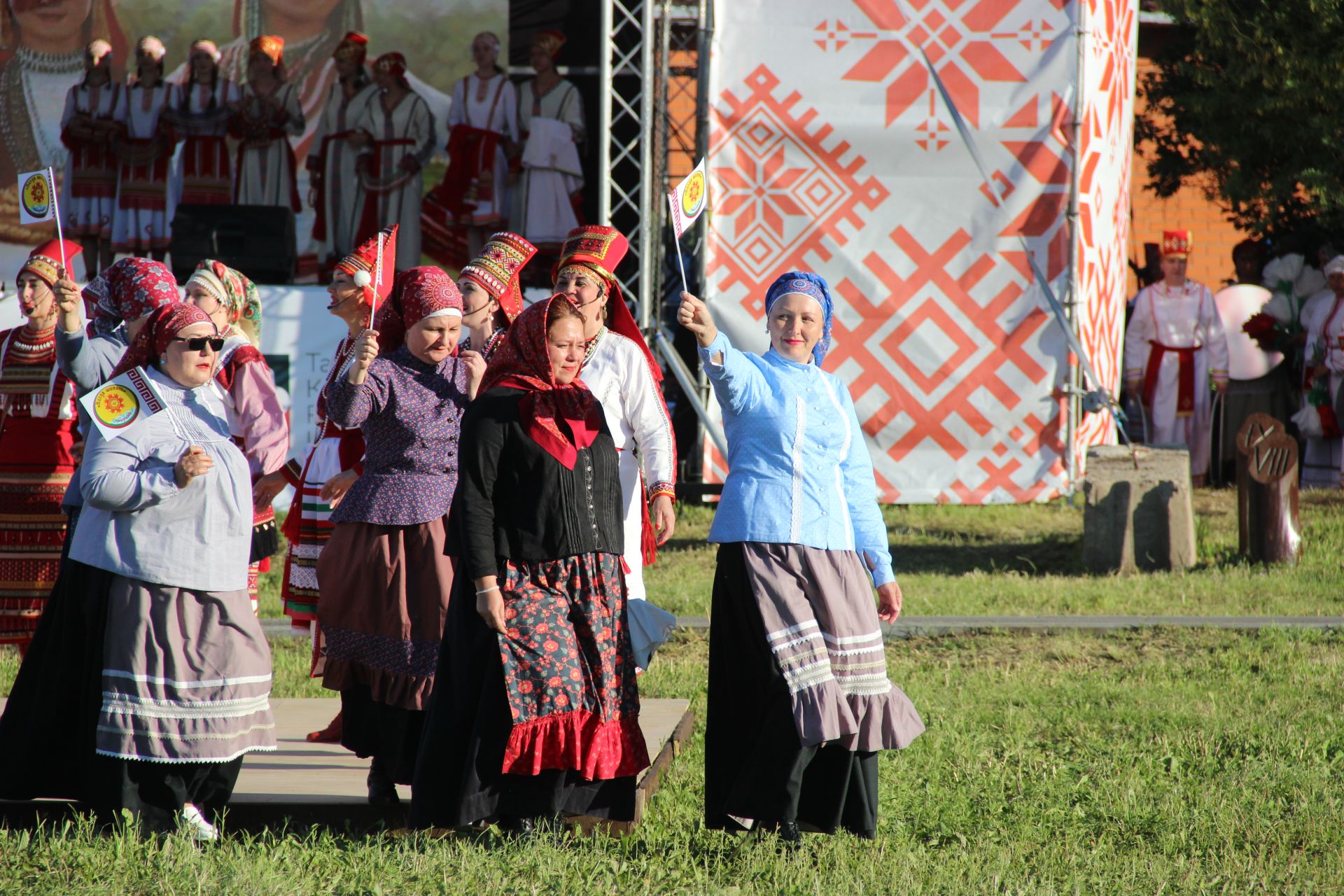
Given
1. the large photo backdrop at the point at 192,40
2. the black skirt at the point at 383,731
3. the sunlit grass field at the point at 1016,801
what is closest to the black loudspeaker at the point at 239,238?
A: the large photo backdrop at the point at 192,40

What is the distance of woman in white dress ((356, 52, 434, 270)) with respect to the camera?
38.0ft

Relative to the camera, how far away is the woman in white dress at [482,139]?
37.7 ft

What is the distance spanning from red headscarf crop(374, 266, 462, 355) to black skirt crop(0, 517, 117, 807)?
1116mm

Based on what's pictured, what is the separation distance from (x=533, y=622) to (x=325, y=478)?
1264 mm

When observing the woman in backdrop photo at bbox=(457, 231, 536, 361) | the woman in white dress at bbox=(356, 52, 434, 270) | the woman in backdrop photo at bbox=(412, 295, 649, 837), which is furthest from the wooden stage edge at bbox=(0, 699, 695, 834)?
the woman in white dress at bbox=(356, 52, 434, 270)

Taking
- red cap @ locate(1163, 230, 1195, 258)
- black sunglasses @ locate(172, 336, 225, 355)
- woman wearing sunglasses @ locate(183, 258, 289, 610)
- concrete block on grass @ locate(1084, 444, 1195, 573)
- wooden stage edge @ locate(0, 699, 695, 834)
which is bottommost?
wooden stage edge @ locate(0, 699, 695, 834)

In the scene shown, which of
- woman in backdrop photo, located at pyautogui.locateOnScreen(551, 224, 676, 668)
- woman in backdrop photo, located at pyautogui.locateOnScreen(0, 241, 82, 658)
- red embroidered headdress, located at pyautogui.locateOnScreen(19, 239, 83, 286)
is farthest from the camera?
woman in backdrop photo, located at pyautogui.locateOnScreen(0, 241, 82, 658)

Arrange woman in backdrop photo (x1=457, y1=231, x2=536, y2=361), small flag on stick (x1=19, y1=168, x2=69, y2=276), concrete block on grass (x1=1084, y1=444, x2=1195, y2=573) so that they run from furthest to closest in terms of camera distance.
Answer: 1. concrete block on grass (x1=1084, y1=444, x2=1195, y2=573)
2. small flag on stick (x1=19, y1=168, x2=69, y2=276)
3. woman in backdrop photo (x1=457, y1=231, x2=536, y2=361)

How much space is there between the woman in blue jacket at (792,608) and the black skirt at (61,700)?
5.44 feet

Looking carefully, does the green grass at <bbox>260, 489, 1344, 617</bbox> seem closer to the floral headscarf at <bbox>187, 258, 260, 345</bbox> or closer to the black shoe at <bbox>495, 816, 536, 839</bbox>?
the floral headscarf at <bbox>187, 258, 260, 345</bbox>

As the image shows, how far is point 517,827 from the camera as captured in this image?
149 inches

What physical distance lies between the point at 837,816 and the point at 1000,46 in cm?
744

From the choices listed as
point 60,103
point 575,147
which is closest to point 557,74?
point 575,147

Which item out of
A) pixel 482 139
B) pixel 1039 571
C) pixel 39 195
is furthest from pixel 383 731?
pixel 482 139
